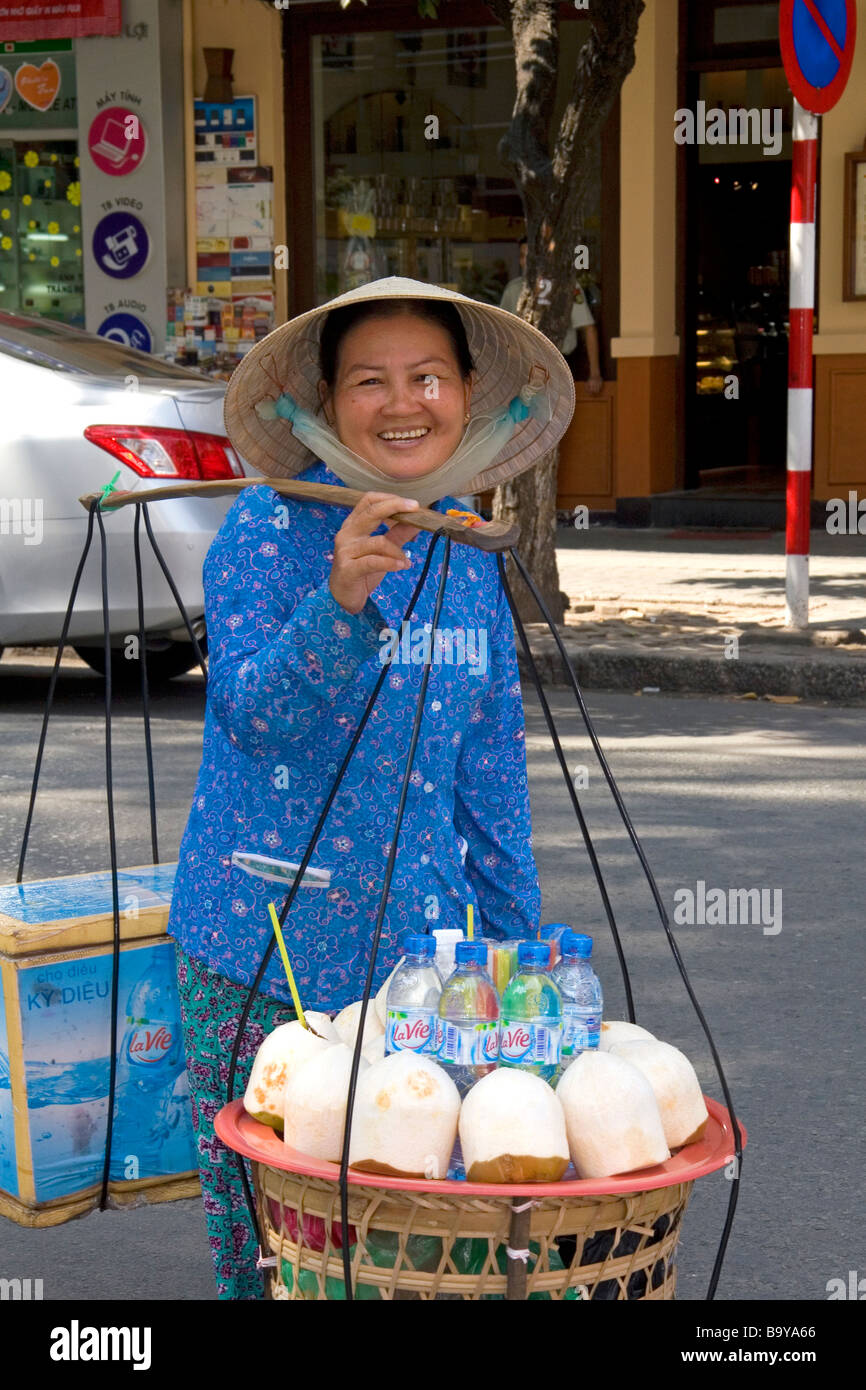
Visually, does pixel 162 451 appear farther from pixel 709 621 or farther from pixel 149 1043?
pixel 149 1043

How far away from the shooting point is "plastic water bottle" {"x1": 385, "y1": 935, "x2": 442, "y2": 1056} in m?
1.99

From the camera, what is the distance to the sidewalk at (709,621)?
8133 millimetres

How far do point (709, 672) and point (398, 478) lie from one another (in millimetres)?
6066

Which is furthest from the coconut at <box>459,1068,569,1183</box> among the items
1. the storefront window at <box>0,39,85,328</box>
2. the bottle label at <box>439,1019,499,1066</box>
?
the storefront window at <box>0,39,85,328</box>

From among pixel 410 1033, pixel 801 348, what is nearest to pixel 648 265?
pixel 801 348

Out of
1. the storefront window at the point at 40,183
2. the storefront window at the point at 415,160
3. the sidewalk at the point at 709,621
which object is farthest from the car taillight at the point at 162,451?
the storefront window at the point at 40,183

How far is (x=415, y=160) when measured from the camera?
1415 centimetres

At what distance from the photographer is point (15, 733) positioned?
7281 mm

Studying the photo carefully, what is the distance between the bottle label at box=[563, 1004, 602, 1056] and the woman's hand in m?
0.50

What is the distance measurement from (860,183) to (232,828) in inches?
430

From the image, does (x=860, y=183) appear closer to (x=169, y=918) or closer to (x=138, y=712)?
(x=138, y=712)

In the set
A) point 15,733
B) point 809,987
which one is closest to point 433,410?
point 809,987

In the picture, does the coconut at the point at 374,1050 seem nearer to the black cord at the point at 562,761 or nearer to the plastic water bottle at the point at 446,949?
the plastic water bottle at the point at 446,949
